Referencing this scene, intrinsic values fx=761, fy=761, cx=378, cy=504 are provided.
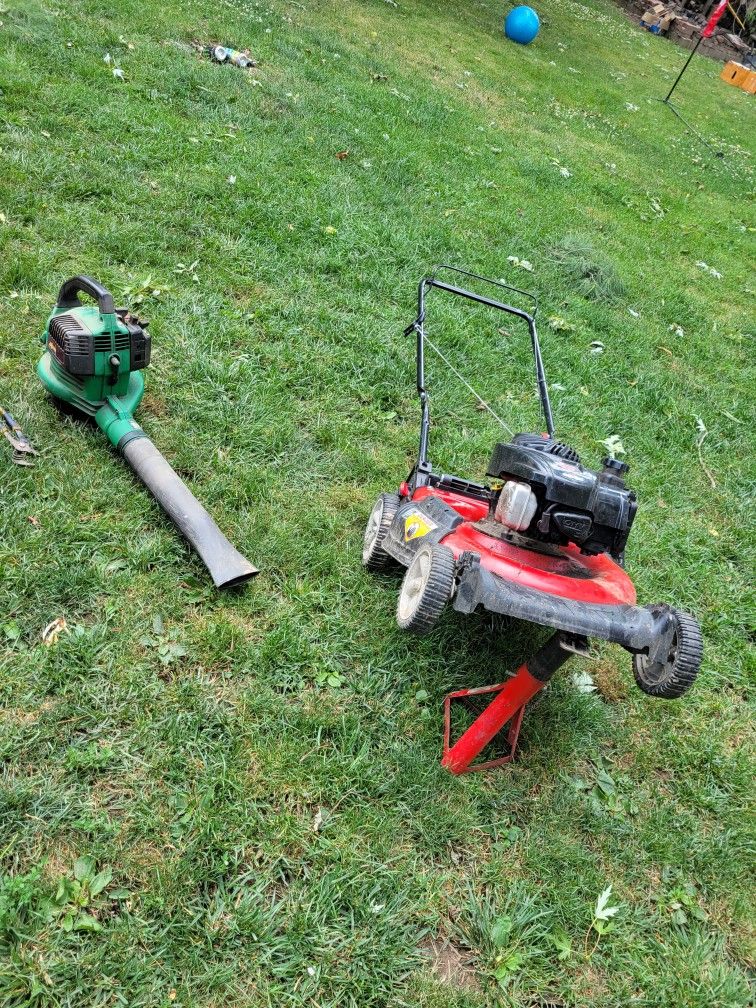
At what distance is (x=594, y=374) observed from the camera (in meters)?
5.18

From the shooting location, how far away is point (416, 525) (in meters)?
2.72

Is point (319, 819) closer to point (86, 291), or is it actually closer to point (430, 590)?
point (430, 590)

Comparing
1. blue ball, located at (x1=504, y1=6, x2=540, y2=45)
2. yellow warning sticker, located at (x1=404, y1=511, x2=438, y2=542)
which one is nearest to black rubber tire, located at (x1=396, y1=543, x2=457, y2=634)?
yellow warning sticker, located at (x1=404, y1=511, x2=438, y2=542)

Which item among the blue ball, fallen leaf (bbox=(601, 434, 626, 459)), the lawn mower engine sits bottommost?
fallen leaf (bbox=(601, 434, 626, 459))

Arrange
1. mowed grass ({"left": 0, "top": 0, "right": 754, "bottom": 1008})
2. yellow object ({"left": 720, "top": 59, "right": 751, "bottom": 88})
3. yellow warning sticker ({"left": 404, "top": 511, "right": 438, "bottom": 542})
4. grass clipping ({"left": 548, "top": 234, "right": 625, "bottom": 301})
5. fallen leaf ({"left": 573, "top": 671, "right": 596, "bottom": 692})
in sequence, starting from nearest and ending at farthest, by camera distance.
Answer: mowed grass ({"left": 0, "top": 0, "right": 754, "bottom": 1008}) < yellow warning sticker ({"left": 404, "top": 511, "right": 438, "bottom": 542}) < fallen leaf ({"left": 573, "top": 671, "right": 596, "bottom": 692}) < grass clipping ({"left": 548, "top": 234, "right": 625, "bottom": 301}) < yellow object ({"left": 720, "top": 59, "right": 751, "bottom": 88})

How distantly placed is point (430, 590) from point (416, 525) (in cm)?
63

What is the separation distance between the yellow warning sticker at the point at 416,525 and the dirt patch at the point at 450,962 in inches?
48.6

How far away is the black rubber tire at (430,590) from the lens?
6.94 ft

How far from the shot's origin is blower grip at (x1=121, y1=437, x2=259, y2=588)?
279 centimetres

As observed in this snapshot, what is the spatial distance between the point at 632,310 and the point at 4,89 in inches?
197

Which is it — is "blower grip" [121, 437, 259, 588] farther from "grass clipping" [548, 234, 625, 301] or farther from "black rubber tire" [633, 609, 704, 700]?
"grass clipping" [548, 234, 625, 301]

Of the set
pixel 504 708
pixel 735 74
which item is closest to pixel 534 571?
pixel 504 708

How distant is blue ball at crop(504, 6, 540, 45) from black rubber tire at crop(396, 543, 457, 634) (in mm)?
14011

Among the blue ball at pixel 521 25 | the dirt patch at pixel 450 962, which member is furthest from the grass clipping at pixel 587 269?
the blue ball at pixel 521 25
